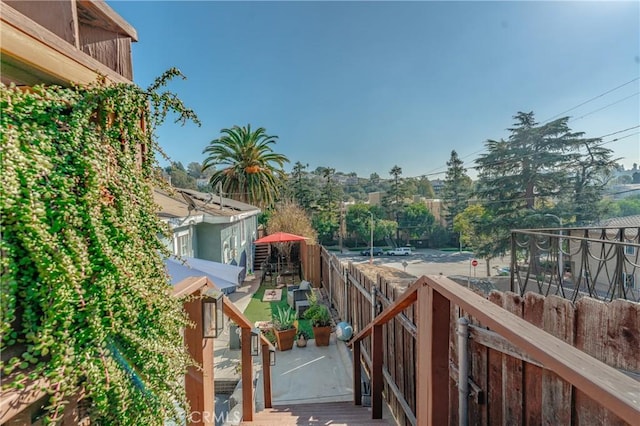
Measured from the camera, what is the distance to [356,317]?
226 inches

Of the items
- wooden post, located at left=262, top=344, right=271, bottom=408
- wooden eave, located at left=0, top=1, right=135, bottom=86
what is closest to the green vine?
wooden eave, located at left=0, top=1, right=135, bottom=86

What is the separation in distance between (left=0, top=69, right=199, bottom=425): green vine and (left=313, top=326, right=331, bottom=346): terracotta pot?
494 cm

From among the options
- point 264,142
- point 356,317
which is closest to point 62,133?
point 356,317

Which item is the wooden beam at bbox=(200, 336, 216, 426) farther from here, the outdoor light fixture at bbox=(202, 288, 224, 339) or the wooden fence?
the wooden fence

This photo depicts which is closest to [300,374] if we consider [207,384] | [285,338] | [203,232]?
[285,338]

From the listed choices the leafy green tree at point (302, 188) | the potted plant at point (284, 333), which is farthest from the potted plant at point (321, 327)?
the leafy green tree at point (302, 188)

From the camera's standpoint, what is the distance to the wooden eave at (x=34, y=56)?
98cm

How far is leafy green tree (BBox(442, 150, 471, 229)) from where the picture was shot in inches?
1459

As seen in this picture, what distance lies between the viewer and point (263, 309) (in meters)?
8.77

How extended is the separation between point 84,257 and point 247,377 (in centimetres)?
290

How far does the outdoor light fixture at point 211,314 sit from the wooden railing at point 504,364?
1.35 m

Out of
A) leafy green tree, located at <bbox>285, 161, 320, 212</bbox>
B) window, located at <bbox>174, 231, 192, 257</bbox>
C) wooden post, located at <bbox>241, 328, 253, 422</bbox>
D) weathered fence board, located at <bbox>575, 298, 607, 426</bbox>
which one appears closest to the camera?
weathered fence board, located at <bbox>575, 298, 607, 426</bbox>

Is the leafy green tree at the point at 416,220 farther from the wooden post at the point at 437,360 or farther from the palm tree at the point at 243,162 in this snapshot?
the wooden post at the point at 437,360

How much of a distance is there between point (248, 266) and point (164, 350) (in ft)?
44.9
